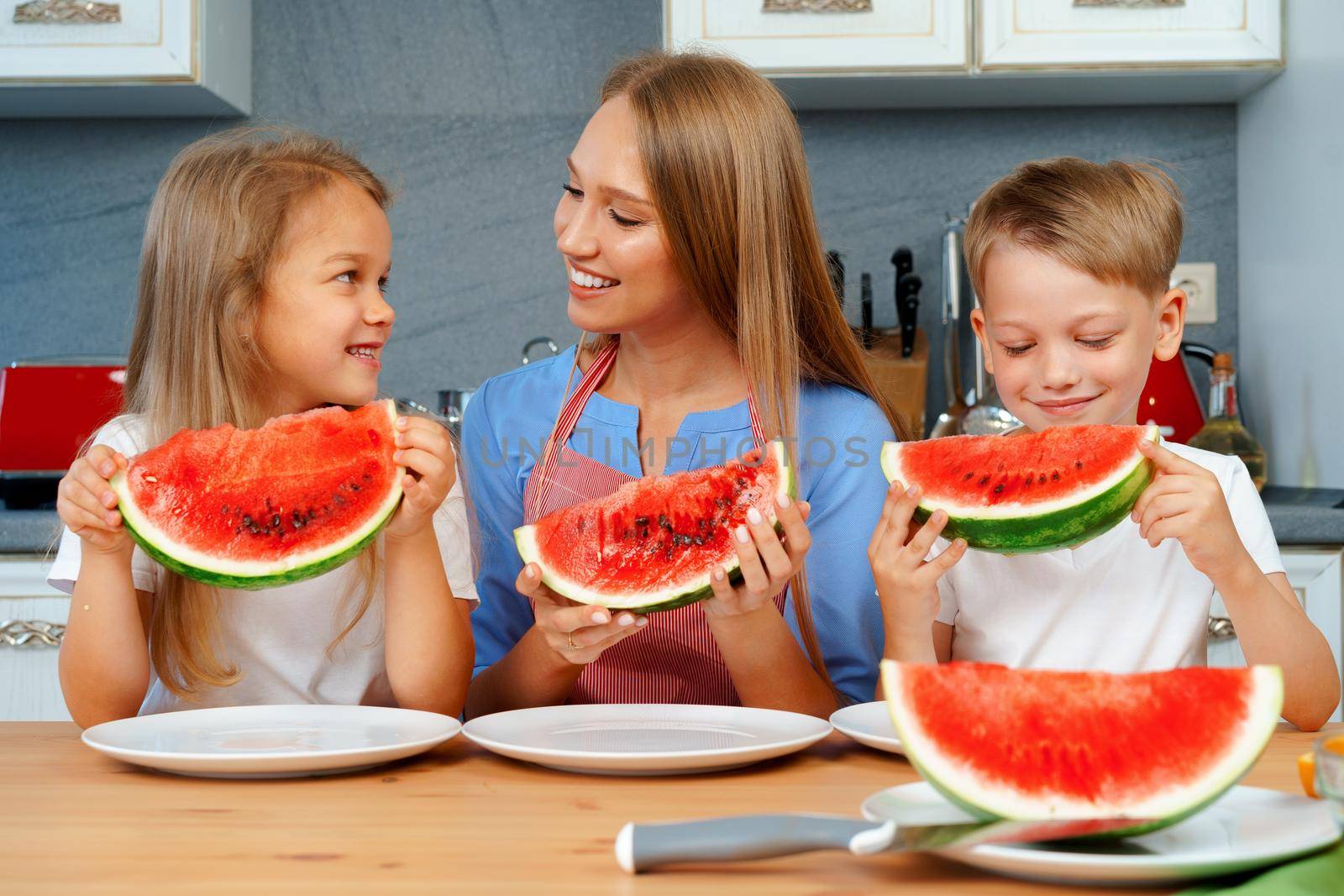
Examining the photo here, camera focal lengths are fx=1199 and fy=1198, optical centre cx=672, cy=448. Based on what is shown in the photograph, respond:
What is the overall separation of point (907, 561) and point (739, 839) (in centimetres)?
69

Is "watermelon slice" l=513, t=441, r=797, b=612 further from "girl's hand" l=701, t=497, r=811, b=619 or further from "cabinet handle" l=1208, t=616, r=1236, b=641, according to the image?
"cabinet handle" l=1208, t=616, r=1236, b=641

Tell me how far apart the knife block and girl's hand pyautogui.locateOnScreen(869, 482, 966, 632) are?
5.72 feet

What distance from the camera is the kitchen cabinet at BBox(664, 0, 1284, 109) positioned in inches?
118

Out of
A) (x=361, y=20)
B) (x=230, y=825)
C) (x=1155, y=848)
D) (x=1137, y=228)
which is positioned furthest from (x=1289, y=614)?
(x=361, y=20)

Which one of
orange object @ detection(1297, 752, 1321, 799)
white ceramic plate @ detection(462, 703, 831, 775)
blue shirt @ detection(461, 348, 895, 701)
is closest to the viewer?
orange object @ detection(1297, 752, 1321, 799)

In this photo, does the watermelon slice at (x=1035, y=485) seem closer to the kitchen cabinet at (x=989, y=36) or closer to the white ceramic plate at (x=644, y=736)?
the white ceramic plate at (x=644, y=736)

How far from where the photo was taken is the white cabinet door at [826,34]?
9.86 ft

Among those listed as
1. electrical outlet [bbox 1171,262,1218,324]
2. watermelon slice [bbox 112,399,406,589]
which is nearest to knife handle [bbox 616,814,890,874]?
watermelon slice [bbox 112,399,406,589]

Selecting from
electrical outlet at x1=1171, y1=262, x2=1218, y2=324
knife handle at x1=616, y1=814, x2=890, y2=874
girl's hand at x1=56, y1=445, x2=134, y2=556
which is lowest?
knife handle at x1=616, y1=814, x2=890, y2=874

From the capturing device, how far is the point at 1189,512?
1.33m

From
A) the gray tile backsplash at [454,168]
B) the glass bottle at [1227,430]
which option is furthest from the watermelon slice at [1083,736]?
the gray tile backsplash at [454,168]

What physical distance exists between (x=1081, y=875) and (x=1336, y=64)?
2.63 m

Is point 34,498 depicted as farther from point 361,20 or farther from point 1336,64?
point 1336,64

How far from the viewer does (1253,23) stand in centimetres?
300
